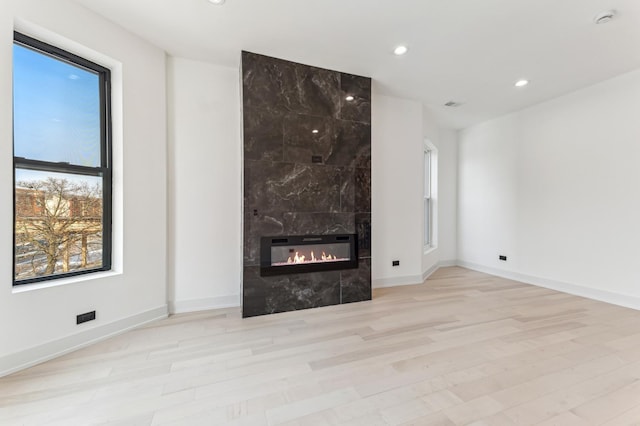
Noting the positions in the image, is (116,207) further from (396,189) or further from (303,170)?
(396,189)

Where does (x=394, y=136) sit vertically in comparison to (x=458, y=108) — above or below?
below

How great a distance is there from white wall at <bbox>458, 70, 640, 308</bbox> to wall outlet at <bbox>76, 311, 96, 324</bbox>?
19.6ft

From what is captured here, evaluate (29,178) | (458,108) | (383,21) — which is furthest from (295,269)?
(458,108)

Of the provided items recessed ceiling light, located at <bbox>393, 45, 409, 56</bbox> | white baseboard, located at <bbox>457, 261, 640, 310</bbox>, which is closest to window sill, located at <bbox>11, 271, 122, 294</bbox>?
recessed ceiling light, located at <bbox>393, 45, 409, 56</bbox>

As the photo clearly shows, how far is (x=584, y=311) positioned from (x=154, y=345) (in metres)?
4.78

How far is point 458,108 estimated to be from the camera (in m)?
4.68

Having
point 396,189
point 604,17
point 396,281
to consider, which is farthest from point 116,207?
point 604,17

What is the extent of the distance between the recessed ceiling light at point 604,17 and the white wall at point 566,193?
1.62 metres

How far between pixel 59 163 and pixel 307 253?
100 inches

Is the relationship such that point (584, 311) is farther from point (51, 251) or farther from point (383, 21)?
point (51, 251)

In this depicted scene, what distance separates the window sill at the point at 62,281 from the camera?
6.86ft

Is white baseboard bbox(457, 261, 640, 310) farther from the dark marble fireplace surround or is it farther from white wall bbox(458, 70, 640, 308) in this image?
the dark marble fireplace surround

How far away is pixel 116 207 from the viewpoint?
8.89 feet

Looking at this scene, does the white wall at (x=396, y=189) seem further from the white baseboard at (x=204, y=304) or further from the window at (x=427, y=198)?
the white baseboard at (x=204, y=304)
